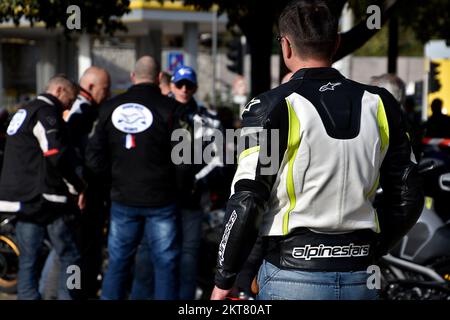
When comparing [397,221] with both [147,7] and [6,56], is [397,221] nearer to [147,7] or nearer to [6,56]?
[147,7]

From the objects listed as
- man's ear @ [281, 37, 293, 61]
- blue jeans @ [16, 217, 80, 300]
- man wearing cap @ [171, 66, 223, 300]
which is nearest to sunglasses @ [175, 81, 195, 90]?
man wearing cap @ [171, 66, 223, 300]

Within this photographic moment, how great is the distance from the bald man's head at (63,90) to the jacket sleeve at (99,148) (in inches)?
16.8

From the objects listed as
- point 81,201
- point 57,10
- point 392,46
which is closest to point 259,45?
point 57,10

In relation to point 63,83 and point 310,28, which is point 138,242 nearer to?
point 63,83

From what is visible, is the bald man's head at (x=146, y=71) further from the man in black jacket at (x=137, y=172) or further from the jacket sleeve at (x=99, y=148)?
the jacket sleeve at (x=99, y=148)

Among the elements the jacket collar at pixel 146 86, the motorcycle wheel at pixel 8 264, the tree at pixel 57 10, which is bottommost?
the motorcycle wheel at pixel 8 264

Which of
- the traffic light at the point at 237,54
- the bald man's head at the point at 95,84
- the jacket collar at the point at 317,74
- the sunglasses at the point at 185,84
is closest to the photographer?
the jacket collar at the point at 317,74

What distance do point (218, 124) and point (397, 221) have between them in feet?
10.2

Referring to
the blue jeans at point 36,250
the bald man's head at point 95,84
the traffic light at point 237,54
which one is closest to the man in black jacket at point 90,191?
the bald man's head at point 95,84

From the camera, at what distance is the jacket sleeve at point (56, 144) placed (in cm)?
504

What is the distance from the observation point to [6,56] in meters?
27.0

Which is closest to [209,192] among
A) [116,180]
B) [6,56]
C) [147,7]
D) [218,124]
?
[218,124]

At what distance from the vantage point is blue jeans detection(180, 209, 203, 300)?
5566 mm

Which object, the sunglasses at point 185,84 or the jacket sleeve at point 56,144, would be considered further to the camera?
the sunglasses at point 185,84
